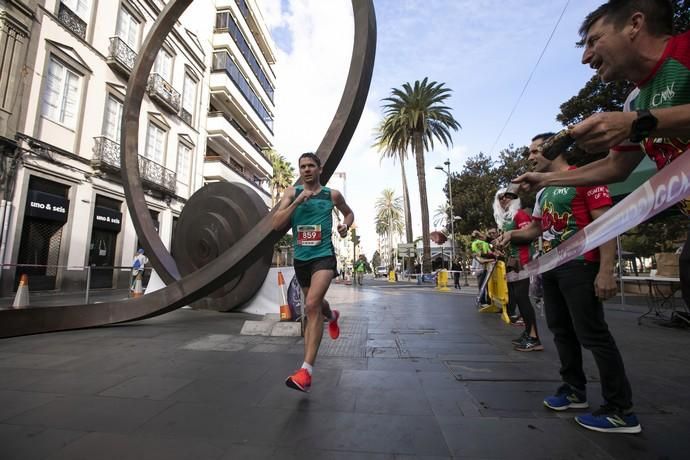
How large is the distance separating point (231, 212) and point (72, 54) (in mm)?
12522

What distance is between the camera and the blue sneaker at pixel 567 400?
240 cm

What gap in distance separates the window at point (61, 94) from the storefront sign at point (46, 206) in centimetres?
287

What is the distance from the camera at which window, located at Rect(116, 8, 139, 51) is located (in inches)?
648

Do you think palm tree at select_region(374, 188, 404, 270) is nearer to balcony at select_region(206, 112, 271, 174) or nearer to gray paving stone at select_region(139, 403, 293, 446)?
balcony at select_region(206, 112, 271, 174)

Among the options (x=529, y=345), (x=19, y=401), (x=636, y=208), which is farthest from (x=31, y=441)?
(x=529, y=345)

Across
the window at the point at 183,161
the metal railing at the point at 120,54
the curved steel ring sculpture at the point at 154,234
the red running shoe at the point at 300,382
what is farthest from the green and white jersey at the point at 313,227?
the window at the point at 183,161

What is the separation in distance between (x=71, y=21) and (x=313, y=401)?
17.8 metres

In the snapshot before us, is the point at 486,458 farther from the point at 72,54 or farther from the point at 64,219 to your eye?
the point at 72,54

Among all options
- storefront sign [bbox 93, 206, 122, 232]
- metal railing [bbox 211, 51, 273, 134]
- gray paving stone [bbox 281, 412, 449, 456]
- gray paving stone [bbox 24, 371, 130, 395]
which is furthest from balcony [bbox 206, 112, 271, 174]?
gray paving stone [bbox 281, 412, 449, 456]

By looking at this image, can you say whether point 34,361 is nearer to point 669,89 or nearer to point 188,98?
point 669,89

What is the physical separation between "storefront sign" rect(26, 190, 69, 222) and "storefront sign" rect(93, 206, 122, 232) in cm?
142

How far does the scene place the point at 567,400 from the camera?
2416 mm

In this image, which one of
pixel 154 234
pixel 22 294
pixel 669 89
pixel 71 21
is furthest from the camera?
pixel 71 21

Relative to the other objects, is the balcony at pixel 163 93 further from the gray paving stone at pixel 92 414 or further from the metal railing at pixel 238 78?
the gray paving stone at pixel 92 414
